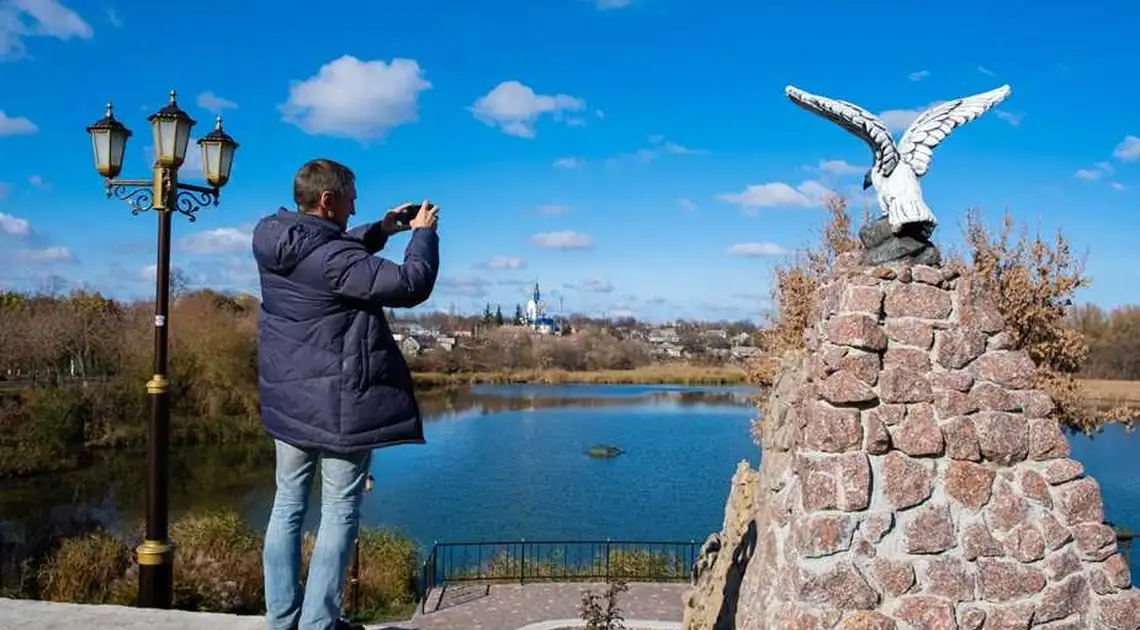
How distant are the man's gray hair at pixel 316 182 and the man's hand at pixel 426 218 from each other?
0.87 ft

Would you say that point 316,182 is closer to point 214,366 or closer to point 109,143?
point 109,143

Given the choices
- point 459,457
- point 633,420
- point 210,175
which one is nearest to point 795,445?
point 210,175

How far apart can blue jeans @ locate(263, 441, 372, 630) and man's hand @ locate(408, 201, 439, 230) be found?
30.2 inches

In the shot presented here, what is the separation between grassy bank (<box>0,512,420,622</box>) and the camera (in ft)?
34.4

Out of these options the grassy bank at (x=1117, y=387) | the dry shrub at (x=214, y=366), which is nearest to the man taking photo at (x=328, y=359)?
the dry shrub at (x=214, y=366)

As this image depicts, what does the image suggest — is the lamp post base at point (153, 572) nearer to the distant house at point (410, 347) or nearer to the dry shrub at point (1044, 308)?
the dry shrub at point (1044, 308)

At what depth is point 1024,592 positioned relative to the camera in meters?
3.57

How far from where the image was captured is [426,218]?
2971 millimetres

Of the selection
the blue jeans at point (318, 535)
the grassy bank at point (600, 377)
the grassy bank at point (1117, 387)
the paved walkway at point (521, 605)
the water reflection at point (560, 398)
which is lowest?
the paved walkway at point (521, 605)

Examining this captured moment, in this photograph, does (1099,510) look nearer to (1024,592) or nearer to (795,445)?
(1024,592)

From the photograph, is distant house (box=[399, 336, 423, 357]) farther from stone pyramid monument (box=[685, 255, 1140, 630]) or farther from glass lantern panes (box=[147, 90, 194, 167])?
stone pyramid monument (box=[685, 255, 1140, 630])

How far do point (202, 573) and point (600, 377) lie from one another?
45.5 metres

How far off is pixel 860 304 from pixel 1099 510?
1.29 metres

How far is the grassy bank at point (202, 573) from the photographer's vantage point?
1049 cm
